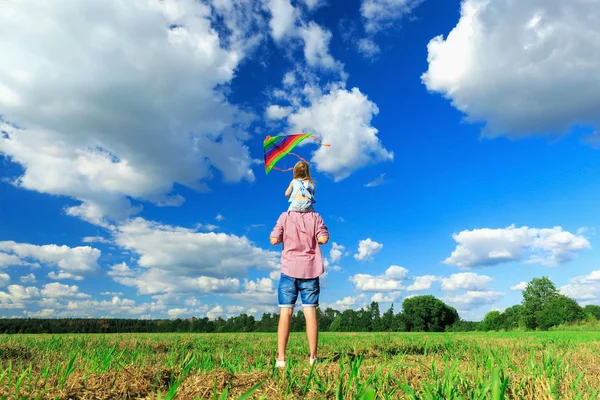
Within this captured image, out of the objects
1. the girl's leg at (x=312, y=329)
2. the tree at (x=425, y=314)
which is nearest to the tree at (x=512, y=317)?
the tree at (x=425, y=314)

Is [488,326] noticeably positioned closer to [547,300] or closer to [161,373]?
[547,300]

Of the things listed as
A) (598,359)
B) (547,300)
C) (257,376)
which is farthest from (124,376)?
(547,300)

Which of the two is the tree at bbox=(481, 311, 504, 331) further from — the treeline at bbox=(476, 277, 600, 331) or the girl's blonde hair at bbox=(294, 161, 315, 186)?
the girl's blonde hair at bbox=(294, 161, 315, 186)

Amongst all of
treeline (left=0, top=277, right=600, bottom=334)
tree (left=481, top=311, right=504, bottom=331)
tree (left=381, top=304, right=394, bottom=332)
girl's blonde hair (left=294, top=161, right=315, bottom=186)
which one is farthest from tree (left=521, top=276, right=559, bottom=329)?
girl's blonde hair (left=294, top=161, right=315, bottom=186)

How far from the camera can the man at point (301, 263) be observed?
5539mm

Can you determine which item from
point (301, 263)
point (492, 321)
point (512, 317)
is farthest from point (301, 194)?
point (492, 321)

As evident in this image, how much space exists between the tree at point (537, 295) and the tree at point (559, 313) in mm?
1349

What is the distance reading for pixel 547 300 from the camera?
7869 centimetres

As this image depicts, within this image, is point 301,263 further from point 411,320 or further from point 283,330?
point 411,320

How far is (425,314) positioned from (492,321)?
20006mm

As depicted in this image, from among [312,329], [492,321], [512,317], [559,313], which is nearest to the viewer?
[312,329]

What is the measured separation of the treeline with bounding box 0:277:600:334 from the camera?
4528 centimetres

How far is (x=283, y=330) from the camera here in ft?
17.5

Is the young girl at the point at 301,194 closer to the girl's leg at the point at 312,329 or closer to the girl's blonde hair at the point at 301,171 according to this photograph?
the girl's blonde hair at the point at 301,171
